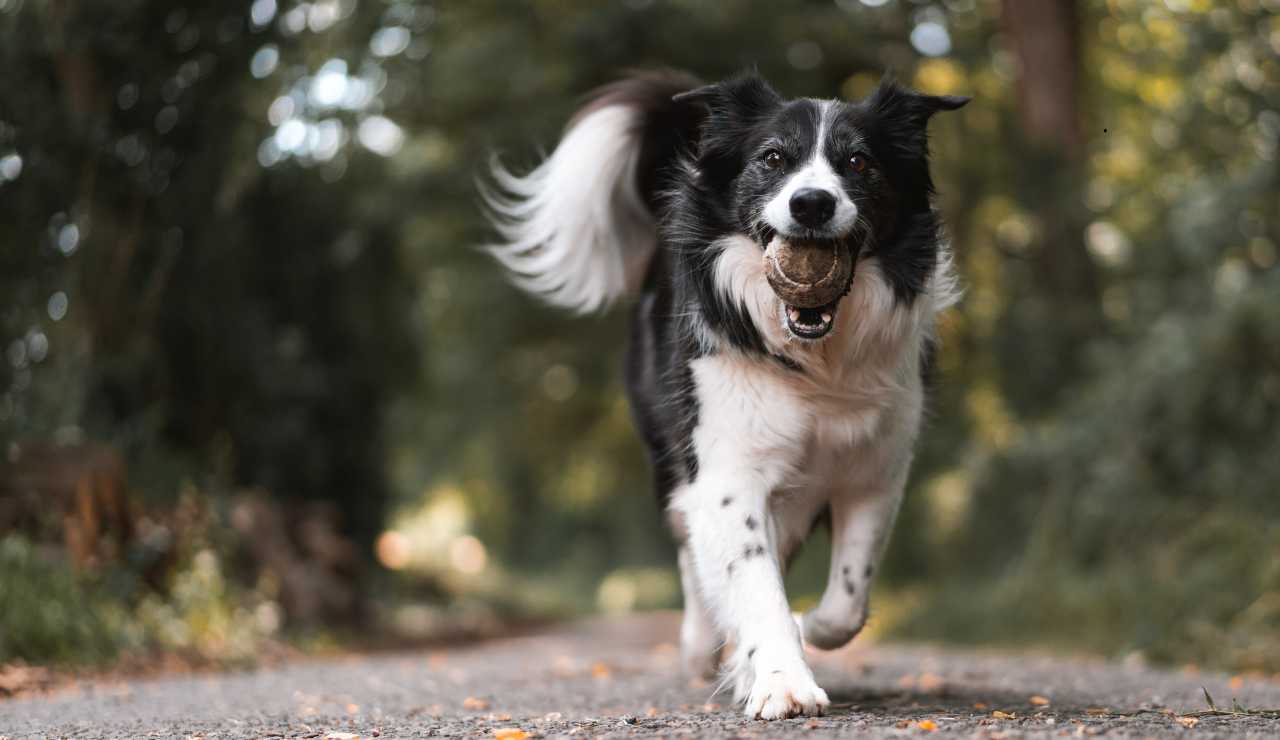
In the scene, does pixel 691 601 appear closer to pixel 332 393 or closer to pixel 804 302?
pixel 804 302

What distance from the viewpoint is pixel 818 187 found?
379cm

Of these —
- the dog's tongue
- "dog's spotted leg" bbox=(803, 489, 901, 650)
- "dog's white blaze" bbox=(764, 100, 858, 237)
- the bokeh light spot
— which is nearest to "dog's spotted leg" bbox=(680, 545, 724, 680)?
"dog's spotted leg" bbox=(803, 489, 901, 650)

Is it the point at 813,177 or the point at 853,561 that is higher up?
the point at 813,177

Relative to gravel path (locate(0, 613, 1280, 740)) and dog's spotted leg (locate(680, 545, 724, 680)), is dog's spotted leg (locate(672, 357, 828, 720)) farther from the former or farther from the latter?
dog's spotted leg (locate(680, 545, 724, 680))

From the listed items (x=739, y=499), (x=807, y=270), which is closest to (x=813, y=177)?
(x=807, y=270)

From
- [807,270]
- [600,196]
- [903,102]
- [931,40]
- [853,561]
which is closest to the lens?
[807,270]

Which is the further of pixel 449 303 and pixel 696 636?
pixel 449 303

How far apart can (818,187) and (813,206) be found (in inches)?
2.3

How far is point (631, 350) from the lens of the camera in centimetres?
566

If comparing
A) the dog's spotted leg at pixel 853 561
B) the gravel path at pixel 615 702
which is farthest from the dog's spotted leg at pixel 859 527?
the gravel path at pixel 615 702

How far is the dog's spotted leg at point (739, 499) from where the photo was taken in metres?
3.99

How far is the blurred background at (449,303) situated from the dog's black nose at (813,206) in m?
1.31

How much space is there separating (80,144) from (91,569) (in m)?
2.25

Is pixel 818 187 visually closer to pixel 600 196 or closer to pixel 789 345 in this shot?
pixel 789 345
